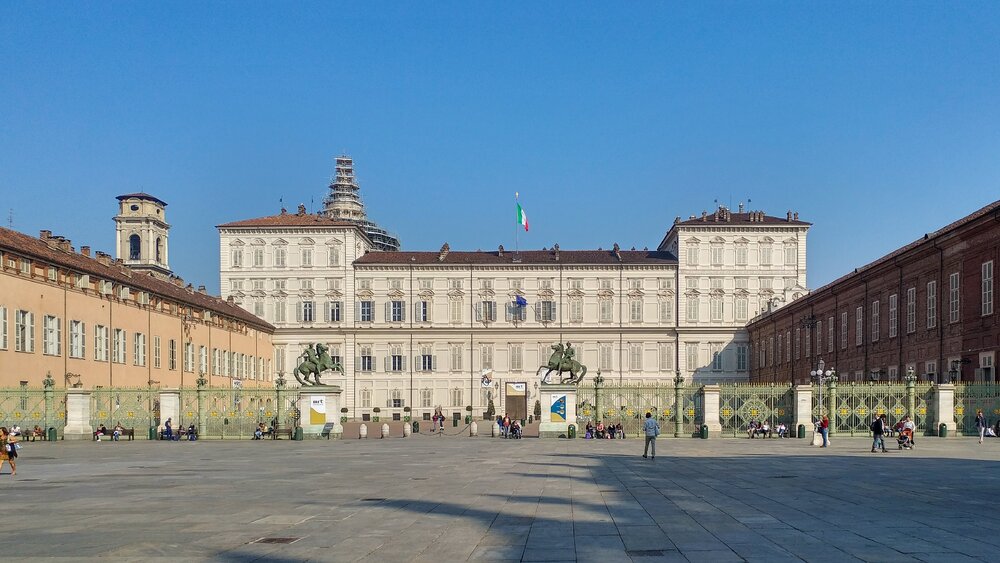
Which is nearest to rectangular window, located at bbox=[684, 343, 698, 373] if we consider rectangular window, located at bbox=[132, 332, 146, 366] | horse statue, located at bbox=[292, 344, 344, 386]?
horse statue, located at bbox=[292, 344, 344, 386]

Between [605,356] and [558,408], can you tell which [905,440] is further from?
[605,356]

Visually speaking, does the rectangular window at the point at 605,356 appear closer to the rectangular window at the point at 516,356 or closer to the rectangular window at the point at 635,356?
the rectangular window at the point at 635,356

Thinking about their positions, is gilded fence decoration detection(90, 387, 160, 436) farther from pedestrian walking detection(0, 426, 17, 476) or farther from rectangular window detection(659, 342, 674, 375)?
rectangular window detection(659, 342, 674, 375)

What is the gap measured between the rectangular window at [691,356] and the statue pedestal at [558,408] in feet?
143

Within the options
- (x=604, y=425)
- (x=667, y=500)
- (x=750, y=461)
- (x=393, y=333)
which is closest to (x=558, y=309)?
(x=393, y=333)

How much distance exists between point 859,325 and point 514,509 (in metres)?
45.6

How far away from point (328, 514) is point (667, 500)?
19.6 ft

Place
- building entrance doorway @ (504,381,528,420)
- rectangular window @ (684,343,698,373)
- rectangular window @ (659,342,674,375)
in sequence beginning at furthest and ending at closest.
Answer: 1. rectangular window @ (659,342,674,375)
2. rectangular window @ (684,343,698,373)
3. building entrance doorway @ (504,381,528,420)

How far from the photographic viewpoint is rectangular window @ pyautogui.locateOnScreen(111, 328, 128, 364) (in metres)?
55.9

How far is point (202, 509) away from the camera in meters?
16.0

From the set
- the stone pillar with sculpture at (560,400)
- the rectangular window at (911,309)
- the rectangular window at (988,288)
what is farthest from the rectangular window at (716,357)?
the rectangular window at (988,288)

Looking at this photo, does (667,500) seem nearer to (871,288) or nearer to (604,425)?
(604,425)

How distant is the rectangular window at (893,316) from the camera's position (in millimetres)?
50219

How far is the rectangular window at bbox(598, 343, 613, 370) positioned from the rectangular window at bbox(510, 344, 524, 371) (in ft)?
23.3
